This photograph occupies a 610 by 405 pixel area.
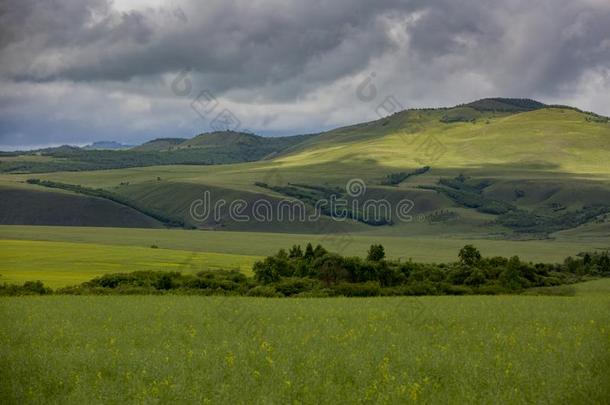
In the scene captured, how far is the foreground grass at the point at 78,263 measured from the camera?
265ft

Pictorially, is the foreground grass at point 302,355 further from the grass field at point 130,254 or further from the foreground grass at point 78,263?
the foreground grass at point 78,263

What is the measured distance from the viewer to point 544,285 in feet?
259

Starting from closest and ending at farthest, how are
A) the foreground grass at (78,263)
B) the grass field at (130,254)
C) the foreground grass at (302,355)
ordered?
the foreground grass at (302,355)
the foreground grass at (78,263)
the grass field at (130,254)

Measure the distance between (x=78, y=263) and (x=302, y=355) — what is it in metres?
80.8

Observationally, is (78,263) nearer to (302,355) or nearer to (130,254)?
(130,254)

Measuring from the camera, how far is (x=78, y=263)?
102250 mm

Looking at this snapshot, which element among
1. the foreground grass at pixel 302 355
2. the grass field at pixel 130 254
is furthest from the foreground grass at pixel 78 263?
the foreground grass at pixel 302 355

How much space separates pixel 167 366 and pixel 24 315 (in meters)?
17.8

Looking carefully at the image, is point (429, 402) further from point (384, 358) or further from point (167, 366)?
point (167, 366)

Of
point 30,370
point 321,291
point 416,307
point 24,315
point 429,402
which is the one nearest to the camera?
point 429,402

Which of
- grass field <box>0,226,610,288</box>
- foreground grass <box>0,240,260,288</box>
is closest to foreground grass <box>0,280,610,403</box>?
grass field <box>0,226,610,288</box>

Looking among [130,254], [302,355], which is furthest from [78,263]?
[302,355]

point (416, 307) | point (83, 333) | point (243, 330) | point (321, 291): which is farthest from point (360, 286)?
point (83, 333)

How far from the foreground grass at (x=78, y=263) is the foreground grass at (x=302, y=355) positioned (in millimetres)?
37192
